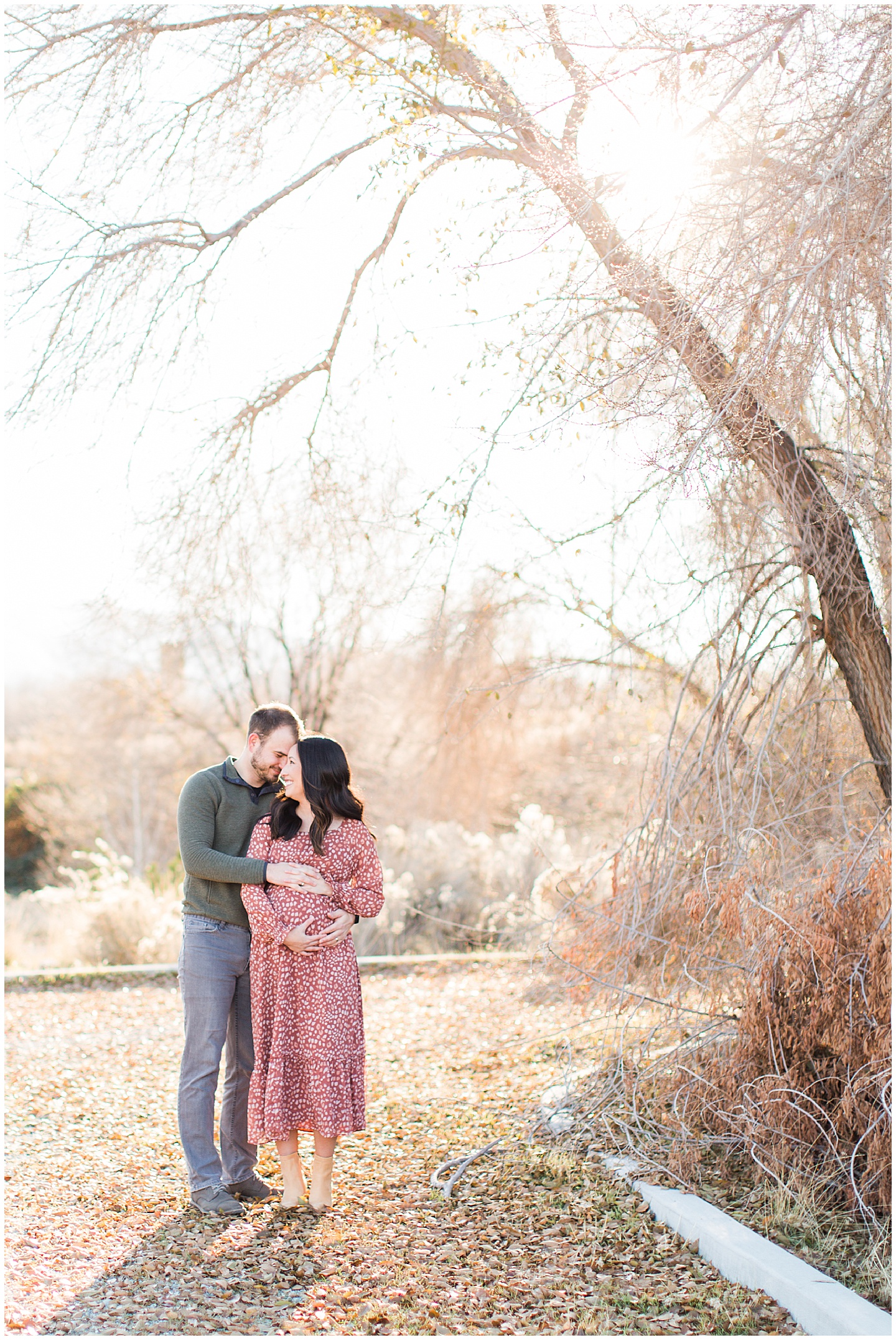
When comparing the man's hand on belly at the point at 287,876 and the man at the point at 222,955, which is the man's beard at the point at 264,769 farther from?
the man's hand on belly at the point at 287,876

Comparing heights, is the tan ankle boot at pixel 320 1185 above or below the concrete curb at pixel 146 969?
above

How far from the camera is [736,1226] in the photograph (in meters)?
3.10

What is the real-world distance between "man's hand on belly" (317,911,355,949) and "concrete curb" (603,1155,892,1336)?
1346mm

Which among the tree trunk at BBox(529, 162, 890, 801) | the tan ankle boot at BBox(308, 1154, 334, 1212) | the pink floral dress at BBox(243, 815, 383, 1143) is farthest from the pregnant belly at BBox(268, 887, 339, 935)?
the tree trunk at BBox(529, 162, 890, 801)

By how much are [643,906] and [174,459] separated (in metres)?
2.88

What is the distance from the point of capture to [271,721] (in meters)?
3.48

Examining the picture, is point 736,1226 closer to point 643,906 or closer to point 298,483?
point 643,906

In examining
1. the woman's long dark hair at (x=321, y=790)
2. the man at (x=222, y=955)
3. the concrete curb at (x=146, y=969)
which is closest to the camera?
the woman's long dark hair at (x=321, y=790)

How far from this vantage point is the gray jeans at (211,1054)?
3.43 meters

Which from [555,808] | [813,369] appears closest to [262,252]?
[813,369]

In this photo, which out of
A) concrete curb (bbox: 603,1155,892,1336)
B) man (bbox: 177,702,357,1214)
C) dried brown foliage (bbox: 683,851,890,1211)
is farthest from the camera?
man (bbox: 177,702,357,1214)

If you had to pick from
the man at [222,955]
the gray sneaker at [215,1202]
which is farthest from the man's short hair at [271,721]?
the gray sneaker at [215,1202]

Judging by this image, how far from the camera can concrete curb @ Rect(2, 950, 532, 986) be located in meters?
8.05

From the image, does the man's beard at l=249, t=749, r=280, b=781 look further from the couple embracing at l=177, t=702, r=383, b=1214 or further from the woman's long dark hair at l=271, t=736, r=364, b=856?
the woman's long dark hair at l=271, t=736, r=364, b=856
